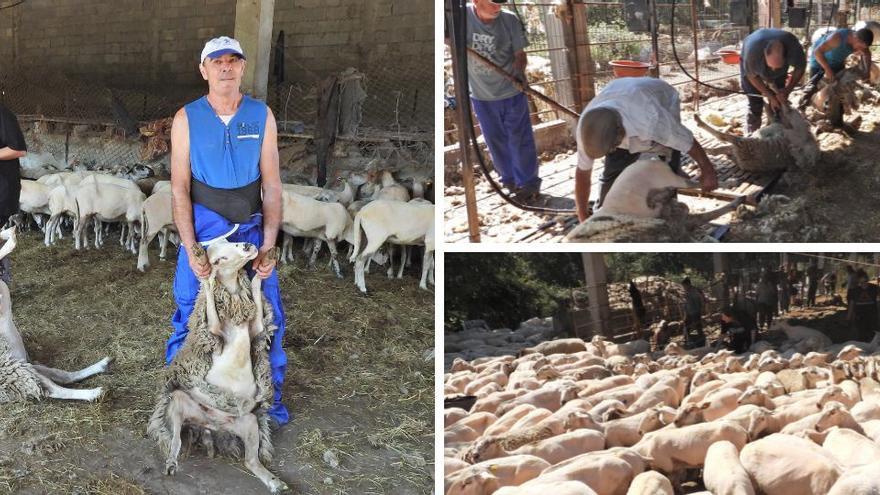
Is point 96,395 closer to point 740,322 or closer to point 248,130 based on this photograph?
point 248,130

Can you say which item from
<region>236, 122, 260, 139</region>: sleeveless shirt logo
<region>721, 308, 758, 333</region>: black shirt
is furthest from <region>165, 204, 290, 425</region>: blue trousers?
<region>721, 308, 758, 333</region>: black shirt

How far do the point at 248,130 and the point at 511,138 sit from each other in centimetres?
120

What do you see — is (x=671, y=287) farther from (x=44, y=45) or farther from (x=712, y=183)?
(x=44, y=45)

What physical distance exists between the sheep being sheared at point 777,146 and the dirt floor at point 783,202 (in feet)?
0.17

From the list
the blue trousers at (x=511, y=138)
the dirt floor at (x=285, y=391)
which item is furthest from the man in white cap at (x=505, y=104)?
the dirt floor at (x=285, y=391)

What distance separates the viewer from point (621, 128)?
3031mm

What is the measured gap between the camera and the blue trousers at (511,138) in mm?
3121

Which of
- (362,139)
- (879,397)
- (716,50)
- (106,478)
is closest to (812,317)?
(879,397)

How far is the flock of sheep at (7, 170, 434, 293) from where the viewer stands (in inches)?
279

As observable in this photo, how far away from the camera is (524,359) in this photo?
355 cm

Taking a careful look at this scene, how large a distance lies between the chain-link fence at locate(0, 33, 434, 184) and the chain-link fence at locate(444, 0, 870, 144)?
5329 mm

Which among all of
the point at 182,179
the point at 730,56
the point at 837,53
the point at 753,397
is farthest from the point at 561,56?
the point at 182,179

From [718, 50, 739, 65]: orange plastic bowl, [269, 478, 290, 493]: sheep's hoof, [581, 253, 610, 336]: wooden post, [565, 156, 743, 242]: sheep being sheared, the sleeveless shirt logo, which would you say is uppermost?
[718, 50, 739, 65]: orange plastic bowl

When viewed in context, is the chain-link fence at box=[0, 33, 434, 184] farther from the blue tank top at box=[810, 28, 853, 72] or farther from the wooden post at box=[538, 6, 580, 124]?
the wooden post at box=[538, 6, 580, 124]
